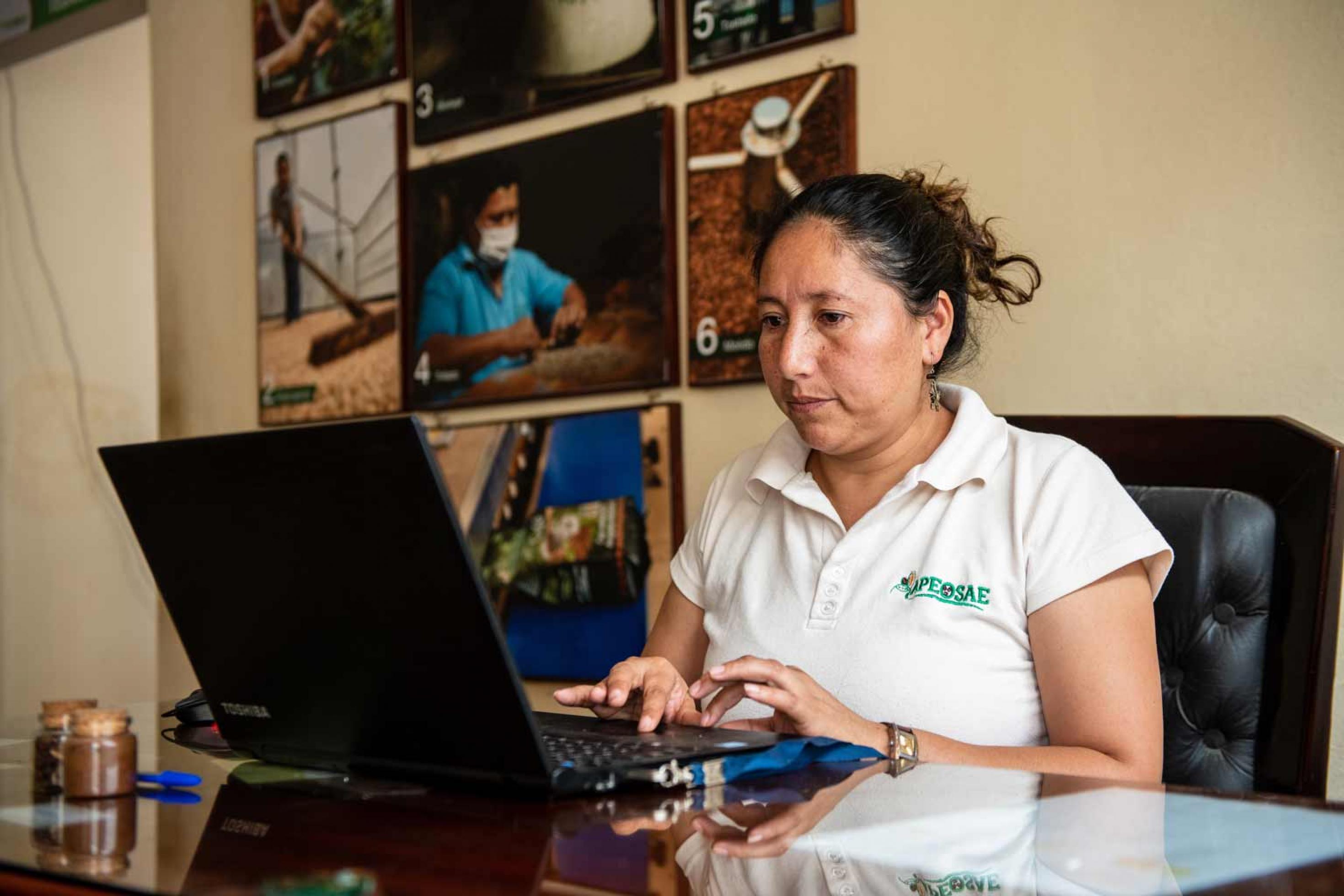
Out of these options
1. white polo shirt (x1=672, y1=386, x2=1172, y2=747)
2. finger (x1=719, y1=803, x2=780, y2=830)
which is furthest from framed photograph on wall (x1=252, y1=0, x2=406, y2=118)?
finger (x1=719, y1=803, x2=780, y2=830)

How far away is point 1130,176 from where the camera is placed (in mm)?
2082

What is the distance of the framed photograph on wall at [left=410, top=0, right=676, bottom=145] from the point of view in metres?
2.69

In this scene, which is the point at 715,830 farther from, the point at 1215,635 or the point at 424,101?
the point at 424,101

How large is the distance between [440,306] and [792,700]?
2028 millimetres

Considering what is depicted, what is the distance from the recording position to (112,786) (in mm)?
1018

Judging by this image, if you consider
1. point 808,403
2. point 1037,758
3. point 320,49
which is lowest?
point 1037,758

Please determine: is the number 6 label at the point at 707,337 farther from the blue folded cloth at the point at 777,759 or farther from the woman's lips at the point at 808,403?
the blue folded cloth at the point at 777,759

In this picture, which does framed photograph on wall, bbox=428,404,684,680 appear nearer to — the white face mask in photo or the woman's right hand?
the white face mask in photo

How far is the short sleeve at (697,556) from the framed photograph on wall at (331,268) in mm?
1371

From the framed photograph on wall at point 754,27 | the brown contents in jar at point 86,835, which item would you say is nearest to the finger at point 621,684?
the brown contents in jar at point 86,835

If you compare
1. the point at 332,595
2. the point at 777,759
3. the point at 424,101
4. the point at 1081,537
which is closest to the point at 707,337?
the point at 424,101

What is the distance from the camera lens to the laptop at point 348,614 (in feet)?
2.90

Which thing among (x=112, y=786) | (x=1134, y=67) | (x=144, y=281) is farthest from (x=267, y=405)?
(x=112, y=786)

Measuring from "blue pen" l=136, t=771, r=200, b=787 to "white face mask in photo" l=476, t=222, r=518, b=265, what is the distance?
196cm
